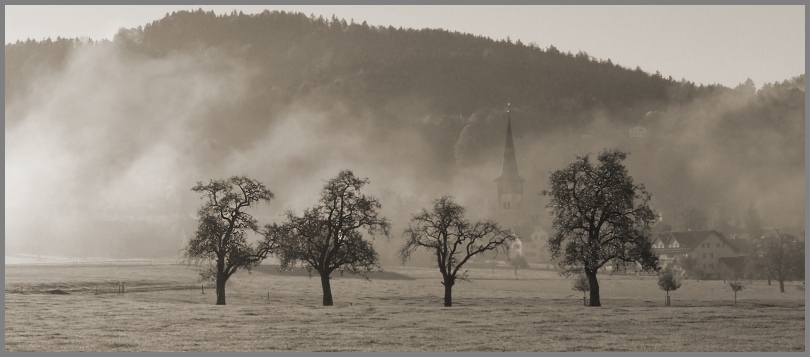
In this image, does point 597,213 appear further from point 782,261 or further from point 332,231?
point 782,261

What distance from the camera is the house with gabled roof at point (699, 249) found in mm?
169000

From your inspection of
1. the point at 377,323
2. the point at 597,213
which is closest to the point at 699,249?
the point at 597,213

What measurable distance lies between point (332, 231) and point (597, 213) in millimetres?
19878

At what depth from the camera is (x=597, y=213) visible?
69938 mm

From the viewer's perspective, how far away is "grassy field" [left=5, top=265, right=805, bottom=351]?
47.2 m

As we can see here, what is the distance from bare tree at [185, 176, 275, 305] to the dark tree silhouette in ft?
71.8

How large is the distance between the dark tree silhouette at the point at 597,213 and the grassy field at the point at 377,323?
12.6 feet

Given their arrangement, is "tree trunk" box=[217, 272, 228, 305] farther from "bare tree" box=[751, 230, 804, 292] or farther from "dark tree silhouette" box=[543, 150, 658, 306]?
"bare tree" box=[751, 230, 804, 292]

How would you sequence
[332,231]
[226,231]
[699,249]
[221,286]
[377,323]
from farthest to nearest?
[699,249], [221,286], [226,231], [332,231], [377,323]

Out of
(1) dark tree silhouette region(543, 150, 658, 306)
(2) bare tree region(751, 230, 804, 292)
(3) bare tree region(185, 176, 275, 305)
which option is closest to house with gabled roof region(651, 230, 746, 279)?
(2) bare tree region(751, 230, 804, 292)

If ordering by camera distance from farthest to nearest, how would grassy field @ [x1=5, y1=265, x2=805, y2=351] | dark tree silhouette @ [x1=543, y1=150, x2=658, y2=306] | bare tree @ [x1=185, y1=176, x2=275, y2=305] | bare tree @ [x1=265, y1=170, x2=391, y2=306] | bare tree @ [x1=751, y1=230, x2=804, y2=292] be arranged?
bare tree @ [x1=751, y1=230, x2=804, y2=292] → bare tree @ [x1=185, y1=176, x2=275, y2=305] → bare tree @ [x1=265, y1=170, x2=391, y2=306] → dark tree silhouette @ [x1=543, y1=150, x2=658, y2=306] → grassy field @ [x1=5, y1=265, x2=805, y2=351]

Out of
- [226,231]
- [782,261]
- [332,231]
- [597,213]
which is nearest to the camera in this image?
[597,213]

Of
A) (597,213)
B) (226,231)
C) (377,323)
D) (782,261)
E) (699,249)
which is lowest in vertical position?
(377,323)

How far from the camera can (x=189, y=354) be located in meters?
43.5
